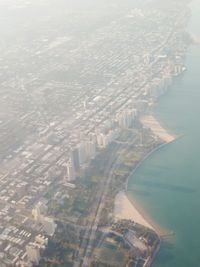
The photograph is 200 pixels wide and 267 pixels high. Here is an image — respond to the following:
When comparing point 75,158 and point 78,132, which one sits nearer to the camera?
point 75,158

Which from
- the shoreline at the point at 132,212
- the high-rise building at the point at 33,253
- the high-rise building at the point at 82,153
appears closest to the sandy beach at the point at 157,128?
the shoreline at the point at 132,212

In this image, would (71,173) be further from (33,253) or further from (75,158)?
(33,253)

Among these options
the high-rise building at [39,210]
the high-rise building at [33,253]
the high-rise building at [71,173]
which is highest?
the high-rise building at [71,173]

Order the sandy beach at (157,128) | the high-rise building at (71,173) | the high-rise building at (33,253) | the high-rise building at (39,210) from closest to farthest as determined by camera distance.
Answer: the high-rise building at (33,253) < the high-rise building at (39,210) < the high-rise building at (71,173) < the sandy beach at (157,128)

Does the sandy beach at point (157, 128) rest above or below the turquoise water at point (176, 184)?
above

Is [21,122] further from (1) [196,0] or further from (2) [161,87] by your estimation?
(1) [196,0]

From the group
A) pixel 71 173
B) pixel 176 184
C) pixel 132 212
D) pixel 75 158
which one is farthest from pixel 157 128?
pixel 132 212

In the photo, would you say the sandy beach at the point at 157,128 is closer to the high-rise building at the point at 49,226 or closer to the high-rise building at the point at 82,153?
the high-rise building at the point at 82,153
